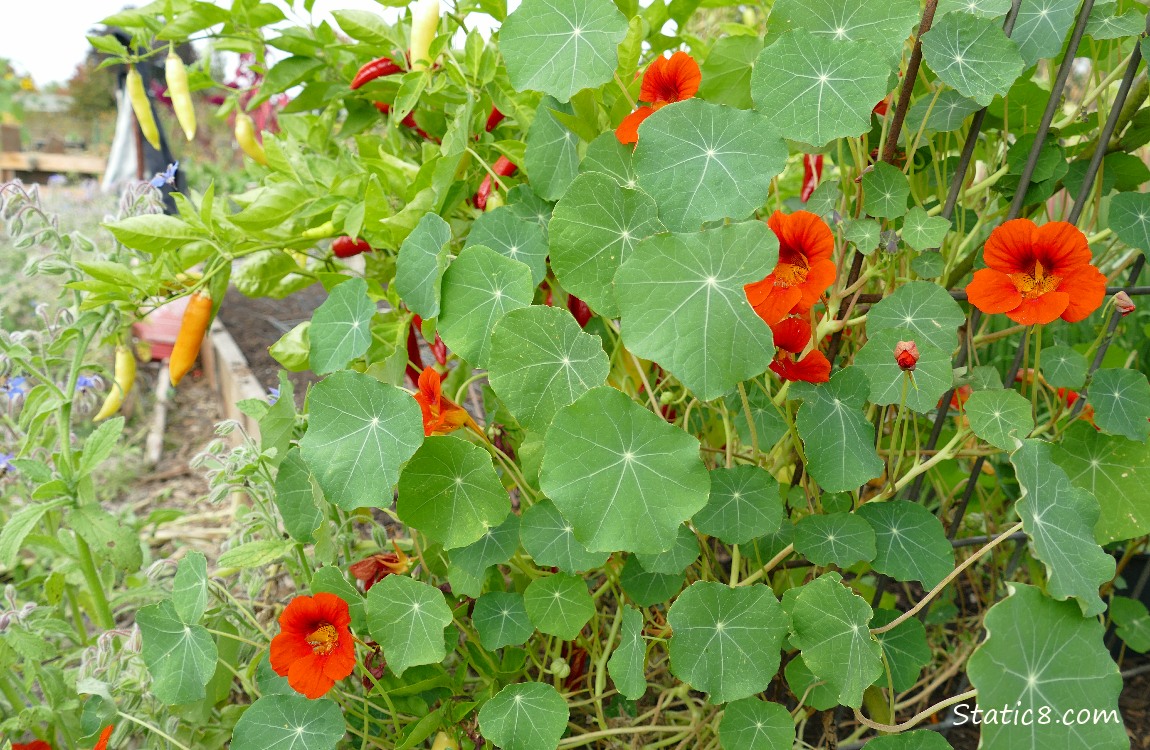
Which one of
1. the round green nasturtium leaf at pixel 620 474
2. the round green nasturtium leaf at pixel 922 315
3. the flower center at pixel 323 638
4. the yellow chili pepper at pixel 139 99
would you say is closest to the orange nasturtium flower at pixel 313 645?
the flower center at pixel 323 638

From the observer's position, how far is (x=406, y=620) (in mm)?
828

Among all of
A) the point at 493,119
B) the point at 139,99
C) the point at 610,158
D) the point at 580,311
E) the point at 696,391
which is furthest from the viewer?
the point at 139,99

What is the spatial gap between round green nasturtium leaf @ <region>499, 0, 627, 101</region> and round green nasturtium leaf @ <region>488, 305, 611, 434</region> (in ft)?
0.77

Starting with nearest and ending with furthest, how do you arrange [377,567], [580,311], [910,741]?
[910,741], [377,567], [580,311]

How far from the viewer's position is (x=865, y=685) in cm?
71

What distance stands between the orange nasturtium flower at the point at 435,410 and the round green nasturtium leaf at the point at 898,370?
0.42 meters

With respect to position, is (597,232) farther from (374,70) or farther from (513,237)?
(374,70)

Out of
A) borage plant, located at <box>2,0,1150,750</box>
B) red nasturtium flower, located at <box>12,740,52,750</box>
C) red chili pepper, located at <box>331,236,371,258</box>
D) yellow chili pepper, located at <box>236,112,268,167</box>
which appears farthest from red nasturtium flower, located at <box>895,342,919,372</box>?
yellow chili pepper, located at <box>236,112,268,167</box>

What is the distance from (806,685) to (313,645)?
56 cm

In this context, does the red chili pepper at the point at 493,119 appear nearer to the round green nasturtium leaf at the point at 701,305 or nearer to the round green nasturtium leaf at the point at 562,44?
the round green nasturtium leaf at the point at 562,44

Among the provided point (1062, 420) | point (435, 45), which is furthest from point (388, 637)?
point (1062, 420)

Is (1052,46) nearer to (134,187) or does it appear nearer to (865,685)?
(865,685)

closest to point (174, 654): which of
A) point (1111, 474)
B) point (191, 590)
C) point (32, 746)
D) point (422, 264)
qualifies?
point (191, 590)

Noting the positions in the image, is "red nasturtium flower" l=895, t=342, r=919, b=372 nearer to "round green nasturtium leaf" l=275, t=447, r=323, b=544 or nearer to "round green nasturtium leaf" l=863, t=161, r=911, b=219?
"round green nasturtium leaf" l=863, t=161, r=911, b=219
